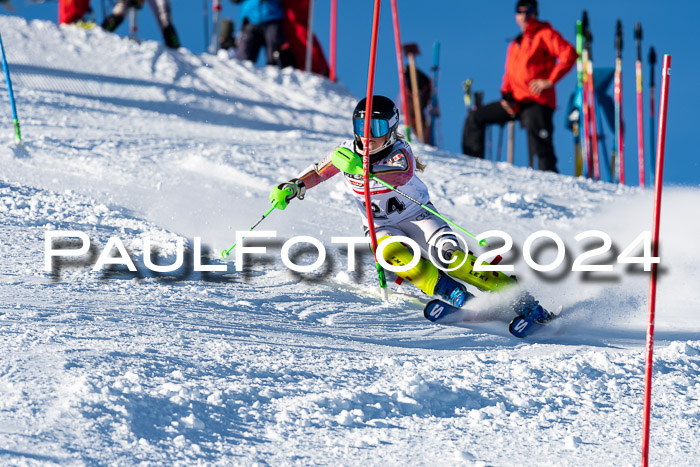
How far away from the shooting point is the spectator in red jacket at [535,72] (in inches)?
352

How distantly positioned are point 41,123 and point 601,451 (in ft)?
23.2

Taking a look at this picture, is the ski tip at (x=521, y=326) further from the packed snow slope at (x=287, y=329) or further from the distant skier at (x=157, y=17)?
the distant skier at (x=157, y=17)

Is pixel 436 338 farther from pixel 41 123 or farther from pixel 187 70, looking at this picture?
pixel 187 70

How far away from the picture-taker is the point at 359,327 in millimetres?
4367

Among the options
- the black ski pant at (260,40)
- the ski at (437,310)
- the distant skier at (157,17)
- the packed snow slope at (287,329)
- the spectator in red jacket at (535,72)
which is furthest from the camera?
the black ski pant at (260,40)

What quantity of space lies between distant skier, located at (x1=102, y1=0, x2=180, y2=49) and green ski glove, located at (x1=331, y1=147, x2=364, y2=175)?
276 inches

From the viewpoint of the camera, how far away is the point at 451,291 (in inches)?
184

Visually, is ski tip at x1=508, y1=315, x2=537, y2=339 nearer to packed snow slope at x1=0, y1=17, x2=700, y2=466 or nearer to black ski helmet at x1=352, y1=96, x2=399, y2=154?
packed snow slope at x1=0, y1=17, x2=700, y2=466

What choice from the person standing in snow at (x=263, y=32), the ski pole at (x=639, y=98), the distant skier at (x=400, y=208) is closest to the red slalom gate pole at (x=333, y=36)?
the person standing in snow at (x=263, y=32)

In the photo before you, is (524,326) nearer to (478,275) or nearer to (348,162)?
(478,275)

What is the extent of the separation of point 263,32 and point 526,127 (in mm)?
4101

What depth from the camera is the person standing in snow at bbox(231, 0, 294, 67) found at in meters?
11.0

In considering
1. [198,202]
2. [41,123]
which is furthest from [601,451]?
[41,123]

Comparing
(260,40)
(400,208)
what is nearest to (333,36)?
(260,40)
